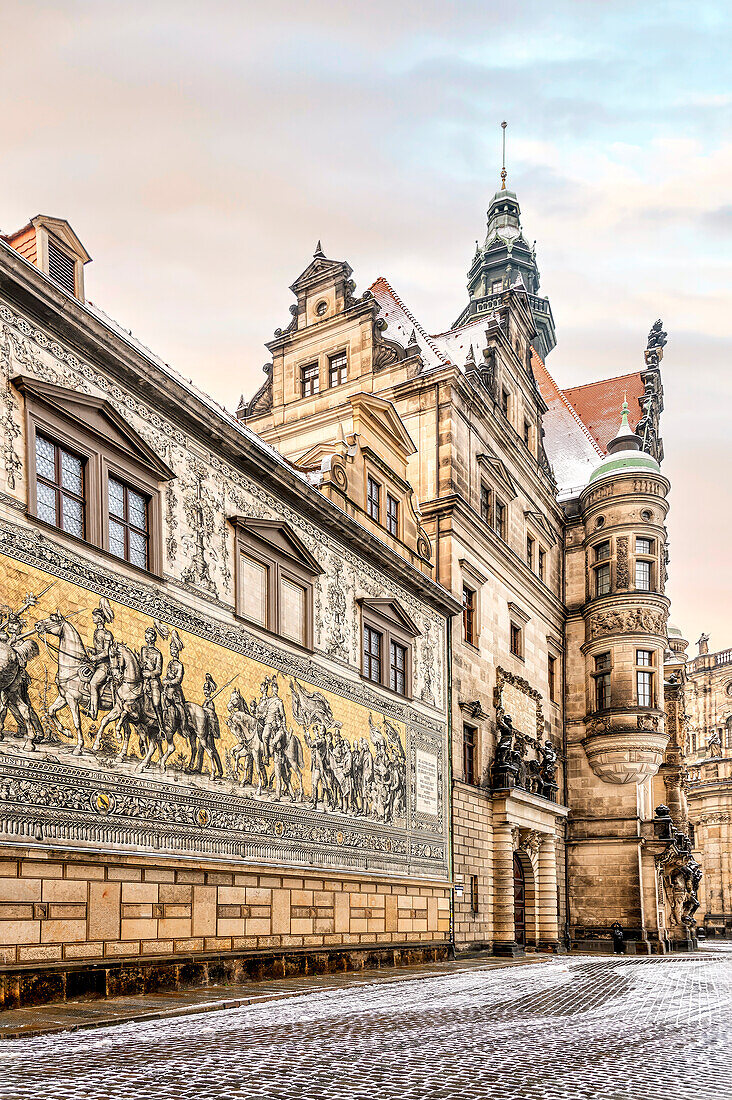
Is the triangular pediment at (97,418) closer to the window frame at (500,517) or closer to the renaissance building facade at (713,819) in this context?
the window frame at (500,517)

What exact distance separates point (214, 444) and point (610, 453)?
89.1ft

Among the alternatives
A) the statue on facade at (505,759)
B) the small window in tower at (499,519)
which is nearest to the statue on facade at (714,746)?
the small window in tower at (499,519)

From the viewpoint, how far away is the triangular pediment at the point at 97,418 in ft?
39.0

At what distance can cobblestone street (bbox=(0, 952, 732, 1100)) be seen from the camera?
662cm

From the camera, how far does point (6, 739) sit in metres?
10.6

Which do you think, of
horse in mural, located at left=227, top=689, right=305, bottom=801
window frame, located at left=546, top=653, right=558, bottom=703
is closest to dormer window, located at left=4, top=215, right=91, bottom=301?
horse in mural, located at left=227, top=689, right=305, bottom=801

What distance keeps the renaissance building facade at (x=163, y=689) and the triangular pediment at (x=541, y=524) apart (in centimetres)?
Result: 1390

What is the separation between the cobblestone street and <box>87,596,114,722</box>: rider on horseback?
3.79 m

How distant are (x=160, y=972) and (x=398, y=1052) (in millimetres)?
5325

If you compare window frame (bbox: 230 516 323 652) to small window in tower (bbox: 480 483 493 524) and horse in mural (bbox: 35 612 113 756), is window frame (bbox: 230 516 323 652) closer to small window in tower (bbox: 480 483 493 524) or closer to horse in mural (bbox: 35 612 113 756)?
horse in mural (bbox: 35 612 113 756)

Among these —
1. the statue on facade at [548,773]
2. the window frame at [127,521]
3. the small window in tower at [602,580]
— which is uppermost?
the small window in tower at [602,580]

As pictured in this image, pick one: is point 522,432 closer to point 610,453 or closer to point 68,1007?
point 610,453

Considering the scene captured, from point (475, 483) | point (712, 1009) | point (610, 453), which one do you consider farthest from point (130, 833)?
point (610, 453)

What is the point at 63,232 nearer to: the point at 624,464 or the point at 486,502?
the point at 486,502
